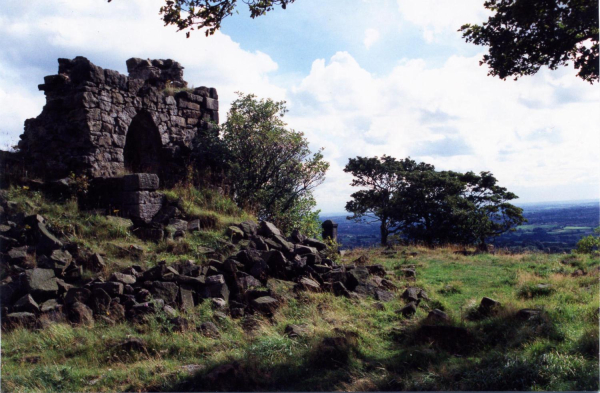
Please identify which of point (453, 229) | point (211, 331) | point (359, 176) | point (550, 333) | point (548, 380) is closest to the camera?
point (548, 380)

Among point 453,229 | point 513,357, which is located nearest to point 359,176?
point 453,229

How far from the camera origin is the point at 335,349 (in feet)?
17.9

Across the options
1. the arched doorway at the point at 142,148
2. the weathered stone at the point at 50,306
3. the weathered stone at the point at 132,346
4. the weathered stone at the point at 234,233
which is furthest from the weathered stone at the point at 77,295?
→ the arched doorway at the point at 142,148

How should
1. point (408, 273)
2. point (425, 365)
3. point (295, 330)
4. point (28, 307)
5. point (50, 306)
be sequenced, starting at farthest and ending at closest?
1. point (408, 273)
2. point (50, 306)
3. point (28, 307)
4. point (295, 330)
5. point (425, 365)

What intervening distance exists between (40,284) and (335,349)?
16.3 ft

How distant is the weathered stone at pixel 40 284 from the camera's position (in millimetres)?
7238

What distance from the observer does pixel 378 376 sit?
16.5 ft

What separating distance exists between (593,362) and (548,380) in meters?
0.67

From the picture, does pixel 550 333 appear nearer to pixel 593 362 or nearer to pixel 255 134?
pixel 593 362

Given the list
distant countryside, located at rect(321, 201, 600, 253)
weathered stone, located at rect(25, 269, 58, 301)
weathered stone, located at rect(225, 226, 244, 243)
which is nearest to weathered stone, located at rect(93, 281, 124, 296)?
weathered stone, located at rect(25, 269, 58, 301)

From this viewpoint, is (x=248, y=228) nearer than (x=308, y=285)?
No

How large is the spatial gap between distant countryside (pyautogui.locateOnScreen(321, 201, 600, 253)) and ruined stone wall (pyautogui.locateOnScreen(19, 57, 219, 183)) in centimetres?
576

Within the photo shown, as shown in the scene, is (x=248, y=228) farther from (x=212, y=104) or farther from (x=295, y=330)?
(x=212, y=104)

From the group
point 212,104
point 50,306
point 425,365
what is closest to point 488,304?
point 425,365
